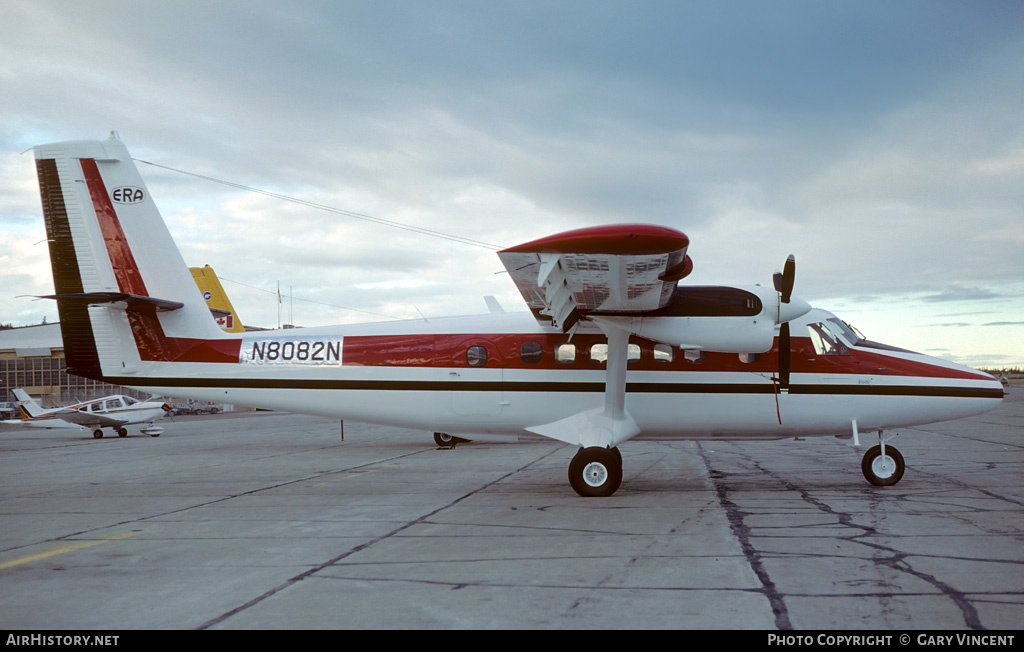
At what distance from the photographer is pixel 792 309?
10188mm

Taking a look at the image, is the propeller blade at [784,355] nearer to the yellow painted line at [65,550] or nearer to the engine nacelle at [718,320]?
the engine nacelle at [718,320]

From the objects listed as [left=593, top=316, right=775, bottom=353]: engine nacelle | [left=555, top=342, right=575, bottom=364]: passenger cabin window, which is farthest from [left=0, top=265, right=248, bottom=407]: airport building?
[left=593, top=316, right=775, bottom=353]: engine nacelle

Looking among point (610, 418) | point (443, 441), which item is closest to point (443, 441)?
point (443, 441)

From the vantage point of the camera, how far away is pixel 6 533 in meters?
8.48

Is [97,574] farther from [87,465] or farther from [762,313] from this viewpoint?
[87,465]

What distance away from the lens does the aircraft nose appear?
10.2 meters

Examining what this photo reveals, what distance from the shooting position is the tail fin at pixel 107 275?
12062 mm

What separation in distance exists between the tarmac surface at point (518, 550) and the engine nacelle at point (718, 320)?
222 centimetres

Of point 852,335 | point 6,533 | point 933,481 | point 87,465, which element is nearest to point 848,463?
point 933,481

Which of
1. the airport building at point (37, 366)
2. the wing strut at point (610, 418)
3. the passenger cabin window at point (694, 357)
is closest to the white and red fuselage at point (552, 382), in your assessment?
the passenger cabin window at point (694, 357)

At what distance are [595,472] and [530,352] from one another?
2215mm

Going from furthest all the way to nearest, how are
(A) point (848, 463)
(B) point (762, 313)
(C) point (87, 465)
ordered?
(C) point (87, 465) → (A) point (848, 463) → (B) point (762, 313)
